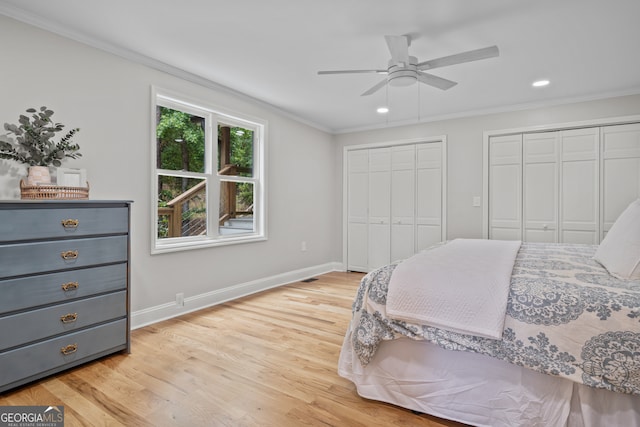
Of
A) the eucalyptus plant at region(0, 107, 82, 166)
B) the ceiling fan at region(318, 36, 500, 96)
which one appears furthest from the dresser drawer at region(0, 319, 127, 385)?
the ceiling fan at region(318, 36, 500, 96)

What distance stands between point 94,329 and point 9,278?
1.94ft

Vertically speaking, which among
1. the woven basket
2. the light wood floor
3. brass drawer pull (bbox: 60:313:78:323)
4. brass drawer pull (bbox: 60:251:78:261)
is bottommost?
the light wood floor

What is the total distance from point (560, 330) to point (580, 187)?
3266 mm

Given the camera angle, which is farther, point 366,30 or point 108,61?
point 108,61

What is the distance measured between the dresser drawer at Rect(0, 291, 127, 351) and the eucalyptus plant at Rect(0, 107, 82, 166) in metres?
0.94

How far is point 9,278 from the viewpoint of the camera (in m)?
1.83

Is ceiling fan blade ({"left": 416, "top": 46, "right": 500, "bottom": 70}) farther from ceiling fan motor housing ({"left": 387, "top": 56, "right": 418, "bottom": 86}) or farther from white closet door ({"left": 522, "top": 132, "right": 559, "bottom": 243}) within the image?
white closet door ({"left": 522, "top": 132, "right": 559, "bottom": 243})

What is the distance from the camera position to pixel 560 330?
4.64 ft

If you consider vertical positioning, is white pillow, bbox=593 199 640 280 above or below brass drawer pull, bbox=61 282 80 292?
above

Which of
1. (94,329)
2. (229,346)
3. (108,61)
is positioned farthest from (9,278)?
(108,61)

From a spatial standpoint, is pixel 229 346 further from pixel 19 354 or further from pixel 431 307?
pixel 431 307

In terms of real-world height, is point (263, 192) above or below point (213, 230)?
above

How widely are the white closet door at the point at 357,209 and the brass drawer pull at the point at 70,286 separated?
3.92 metres

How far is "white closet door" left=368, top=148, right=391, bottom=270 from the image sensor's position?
5133 millimetres
